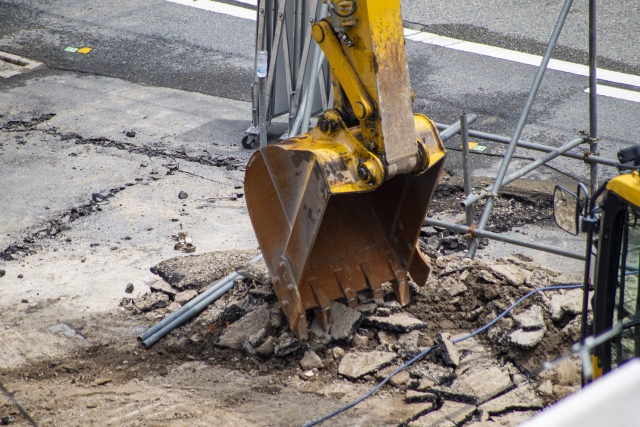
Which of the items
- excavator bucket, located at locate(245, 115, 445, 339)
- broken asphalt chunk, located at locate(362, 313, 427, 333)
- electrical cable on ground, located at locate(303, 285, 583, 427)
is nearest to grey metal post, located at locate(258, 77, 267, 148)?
excavator bucket, located at locate(245, 115, 445, 339)

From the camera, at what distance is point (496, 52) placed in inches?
447

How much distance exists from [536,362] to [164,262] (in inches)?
133

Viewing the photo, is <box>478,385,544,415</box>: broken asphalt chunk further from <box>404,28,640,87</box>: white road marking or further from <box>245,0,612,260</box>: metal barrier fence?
<box>404,28,640,87</box>: white road marking

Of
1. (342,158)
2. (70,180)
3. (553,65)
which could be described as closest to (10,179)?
(70,180)

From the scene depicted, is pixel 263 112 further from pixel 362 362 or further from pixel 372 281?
pixel 362 362

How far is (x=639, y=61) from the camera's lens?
10.9 m

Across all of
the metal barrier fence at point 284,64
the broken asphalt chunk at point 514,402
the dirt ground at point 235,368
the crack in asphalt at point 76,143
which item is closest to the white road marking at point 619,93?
the metal barrier fence at point 284,64

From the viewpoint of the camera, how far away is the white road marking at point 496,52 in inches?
413

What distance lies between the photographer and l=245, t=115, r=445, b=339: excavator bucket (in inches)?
188

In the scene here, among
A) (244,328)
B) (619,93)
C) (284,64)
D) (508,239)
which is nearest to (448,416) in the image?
(244,328)

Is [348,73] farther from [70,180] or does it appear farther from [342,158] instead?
[70,180]

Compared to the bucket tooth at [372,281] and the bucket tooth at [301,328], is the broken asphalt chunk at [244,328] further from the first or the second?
the bucket tooth at [372,281]

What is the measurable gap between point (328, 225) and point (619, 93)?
638 centimetres

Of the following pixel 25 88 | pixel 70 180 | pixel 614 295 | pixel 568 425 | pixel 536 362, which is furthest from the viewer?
pixel 25 88
